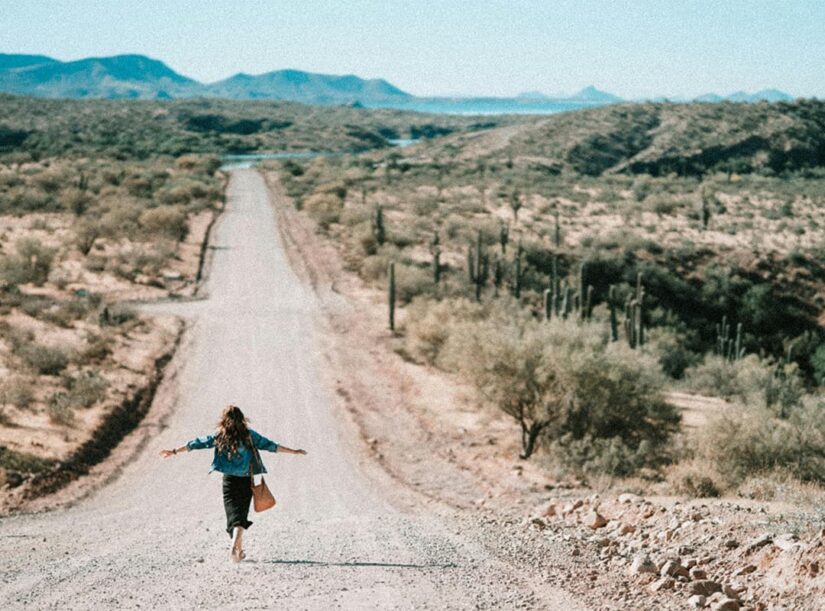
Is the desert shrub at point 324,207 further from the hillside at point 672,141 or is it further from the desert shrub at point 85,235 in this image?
the hillside at point 672,141

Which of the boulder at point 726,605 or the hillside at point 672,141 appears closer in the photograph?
the boulder at point 726,605

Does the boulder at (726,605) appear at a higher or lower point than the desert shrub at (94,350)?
higher

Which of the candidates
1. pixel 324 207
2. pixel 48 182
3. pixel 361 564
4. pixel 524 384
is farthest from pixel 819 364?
pixel 48 182

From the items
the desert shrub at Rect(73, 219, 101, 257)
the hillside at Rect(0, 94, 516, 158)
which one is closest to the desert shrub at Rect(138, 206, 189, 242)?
the desert shrub at Rect(73, 219, 101, 257)

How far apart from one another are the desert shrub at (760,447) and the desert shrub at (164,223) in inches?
1293

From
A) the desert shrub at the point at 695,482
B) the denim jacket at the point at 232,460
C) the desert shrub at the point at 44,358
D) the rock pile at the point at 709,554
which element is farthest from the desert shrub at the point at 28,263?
the rock pile at the point at 709,554

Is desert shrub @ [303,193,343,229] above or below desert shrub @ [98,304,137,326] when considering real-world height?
above

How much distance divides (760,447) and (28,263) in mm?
28197

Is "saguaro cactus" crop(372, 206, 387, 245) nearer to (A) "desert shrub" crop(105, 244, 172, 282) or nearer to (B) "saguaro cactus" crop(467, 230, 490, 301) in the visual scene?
(B) "saguaro cactus" crop(467, 230, 490, 301)

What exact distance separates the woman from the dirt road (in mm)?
468

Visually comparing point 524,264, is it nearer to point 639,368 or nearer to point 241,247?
point 241,247

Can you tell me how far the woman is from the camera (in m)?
7.47

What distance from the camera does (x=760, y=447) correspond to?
13.2 meters

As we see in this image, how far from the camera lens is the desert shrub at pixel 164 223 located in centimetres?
4034
